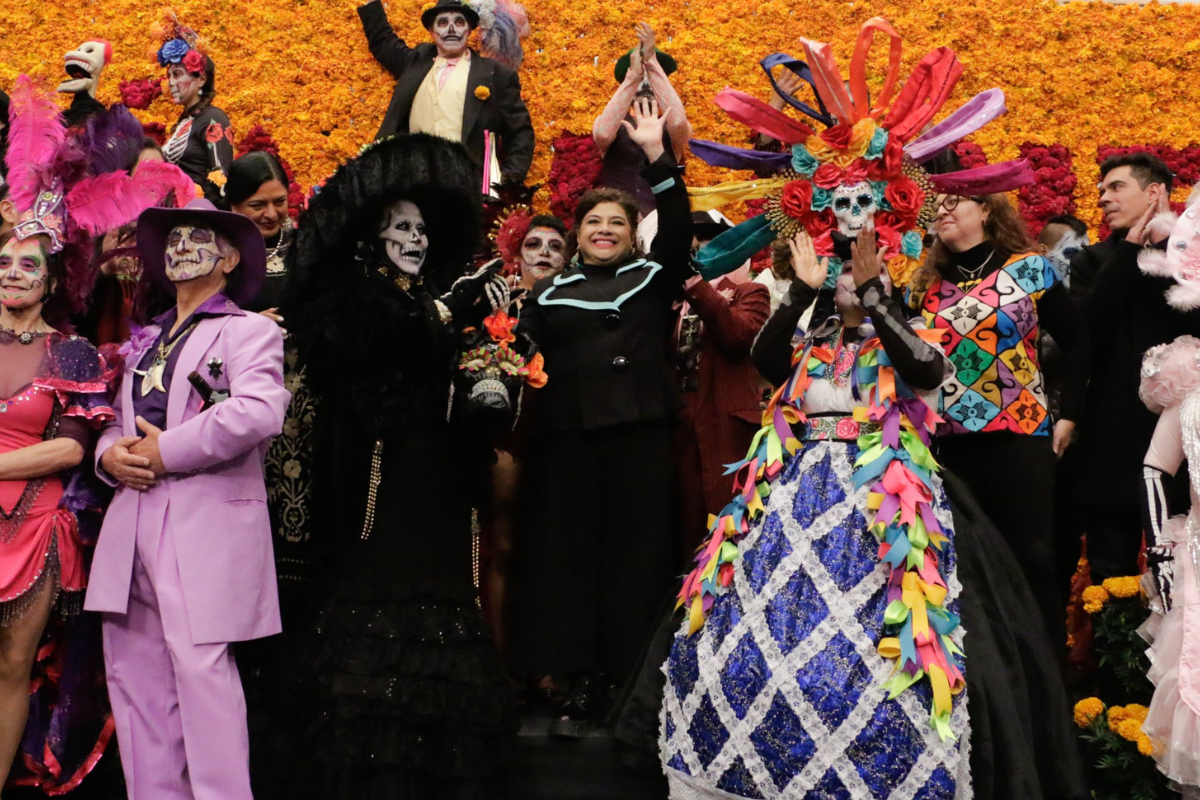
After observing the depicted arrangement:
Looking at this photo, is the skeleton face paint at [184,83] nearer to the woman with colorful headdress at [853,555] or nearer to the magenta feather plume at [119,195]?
the magenta feather plume at [119,195]

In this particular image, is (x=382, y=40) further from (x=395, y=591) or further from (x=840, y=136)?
(x=395, y=591)

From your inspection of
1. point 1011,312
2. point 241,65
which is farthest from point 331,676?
point 241,65

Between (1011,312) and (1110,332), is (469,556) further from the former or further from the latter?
(1110,332)

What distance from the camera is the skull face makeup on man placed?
417 cm

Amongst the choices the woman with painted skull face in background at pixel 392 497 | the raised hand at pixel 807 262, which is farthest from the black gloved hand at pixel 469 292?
the raised hand at pixel 807 262

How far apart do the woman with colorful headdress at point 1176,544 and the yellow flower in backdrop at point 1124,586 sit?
2.9 inches

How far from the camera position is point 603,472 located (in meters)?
4.55

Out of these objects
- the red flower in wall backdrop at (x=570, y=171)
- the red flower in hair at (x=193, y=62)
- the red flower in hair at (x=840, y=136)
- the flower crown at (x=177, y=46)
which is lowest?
the red flower in hair at (x=840, y=136)

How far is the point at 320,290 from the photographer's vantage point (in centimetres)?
418

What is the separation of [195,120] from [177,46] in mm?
487

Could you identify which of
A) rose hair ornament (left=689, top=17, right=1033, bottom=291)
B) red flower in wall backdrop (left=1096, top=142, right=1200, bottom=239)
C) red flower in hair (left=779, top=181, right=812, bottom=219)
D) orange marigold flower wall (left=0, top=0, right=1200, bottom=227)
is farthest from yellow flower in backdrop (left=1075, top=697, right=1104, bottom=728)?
orange marigold flower wall (left=0, top=0, right=1200, bottom=227)

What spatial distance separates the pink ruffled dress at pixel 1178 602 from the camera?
148 inches

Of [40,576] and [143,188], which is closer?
[40,576]

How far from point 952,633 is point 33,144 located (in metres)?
3.46
